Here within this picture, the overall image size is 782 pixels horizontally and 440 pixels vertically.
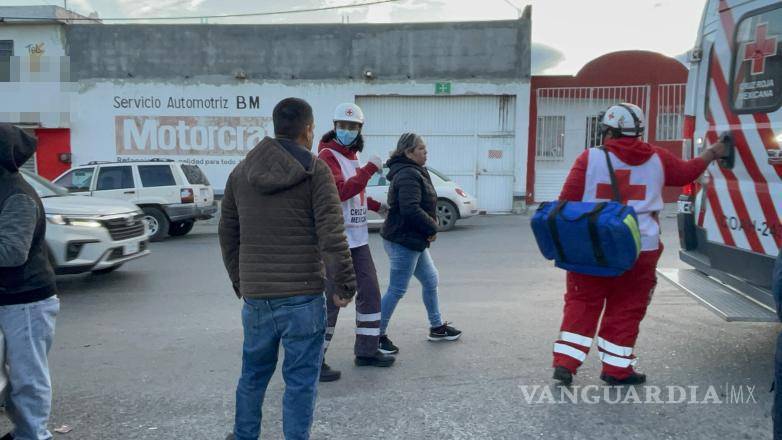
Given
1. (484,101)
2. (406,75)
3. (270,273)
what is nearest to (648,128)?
(484,101)

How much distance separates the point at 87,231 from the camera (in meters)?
7.48

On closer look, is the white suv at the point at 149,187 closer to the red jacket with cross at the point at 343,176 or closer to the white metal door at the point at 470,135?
the white metal door at the point at 470,135

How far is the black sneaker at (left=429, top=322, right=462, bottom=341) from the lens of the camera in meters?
5.39

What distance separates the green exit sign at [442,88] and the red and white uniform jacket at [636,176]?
13.5m

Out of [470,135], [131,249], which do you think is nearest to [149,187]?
[131,249]

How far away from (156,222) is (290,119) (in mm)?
10419

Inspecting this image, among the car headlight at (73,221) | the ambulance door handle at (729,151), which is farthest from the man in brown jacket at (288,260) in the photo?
the car headlight at (73,221)

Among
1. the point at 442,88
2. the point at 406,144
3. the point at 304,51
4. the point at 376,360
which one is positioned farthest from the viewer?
the point at 304,51

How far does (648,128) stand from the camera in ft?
55.7

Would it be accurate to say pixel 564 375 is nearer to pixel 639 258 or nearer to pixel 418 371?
pixel 639 258

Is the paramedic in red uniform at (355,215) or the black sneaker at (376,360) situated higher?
the paramedic in red uniform at (355,215)

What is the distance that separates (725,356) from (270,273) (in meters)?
3.61

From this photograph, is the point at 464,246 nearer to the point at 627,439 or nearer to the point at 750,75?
the point at 750,75

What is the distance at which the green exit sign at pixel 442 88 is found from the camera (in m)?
17.5
